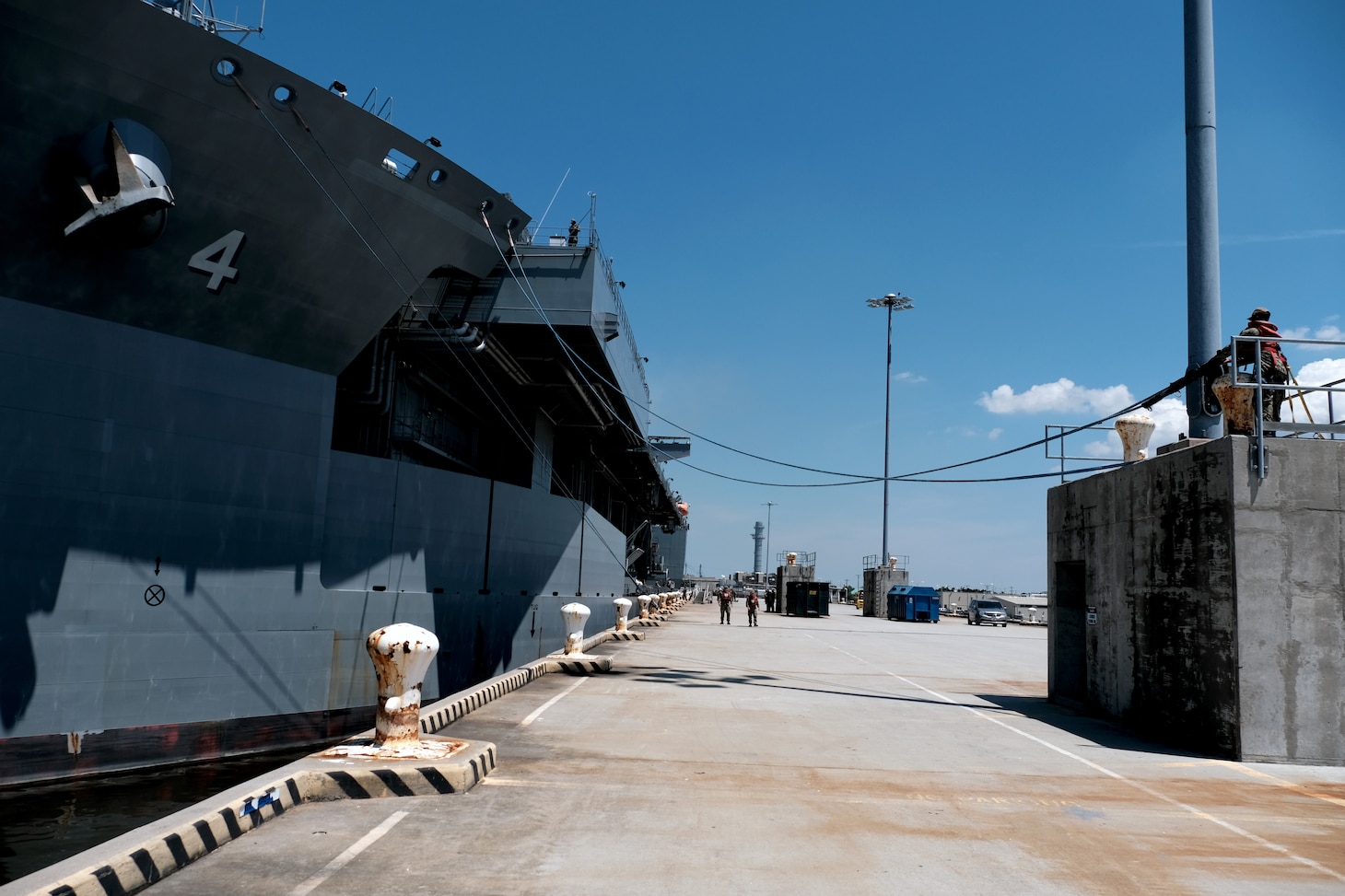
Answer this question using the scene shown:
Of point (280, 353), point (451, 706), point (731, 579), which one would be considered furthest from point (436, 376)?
point (731, 579)

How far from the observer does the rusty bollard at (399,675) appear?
657cm

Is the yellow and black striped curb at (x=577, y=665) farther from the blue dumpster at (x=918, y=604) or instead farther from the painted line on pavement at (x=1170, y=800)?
the blue dumpster at (x=918, y=604)

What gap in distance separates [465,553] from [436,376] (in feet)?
14.0

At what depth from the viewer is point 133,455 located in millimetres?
10820

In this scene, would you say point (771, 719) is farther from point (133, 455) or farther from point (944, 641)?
point (944, 641)

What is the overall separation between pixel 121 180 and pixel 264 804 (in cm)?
780

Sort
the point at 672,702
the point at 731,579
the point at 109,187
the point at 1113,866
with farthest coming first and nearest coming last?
the point at 731,579 → the point at 672,702 → the point at 109,187 → the point at 1113,866

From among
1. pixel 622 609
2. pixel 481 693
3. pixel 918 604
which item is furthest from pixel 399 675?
pixel 918 604

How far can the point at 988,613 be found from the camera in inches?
1891

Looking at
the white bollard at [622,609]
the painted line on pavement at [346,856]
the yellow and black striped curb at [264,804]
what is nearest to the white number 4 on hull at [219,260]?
the yellow and black striped curb at [264,804]

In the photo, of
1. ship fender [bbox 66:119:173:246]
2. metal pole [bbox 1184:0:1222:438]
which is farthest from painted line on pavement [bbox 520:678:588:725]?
metal pole [bbox 1184:0:1222:438]

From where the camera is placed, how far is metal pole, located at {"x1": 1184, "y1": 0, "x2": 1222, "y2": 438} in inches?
440

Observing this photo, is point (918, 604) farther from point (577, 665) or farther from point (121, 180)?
point (121, 180)

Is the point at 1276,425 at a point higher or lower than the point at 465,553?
higher
